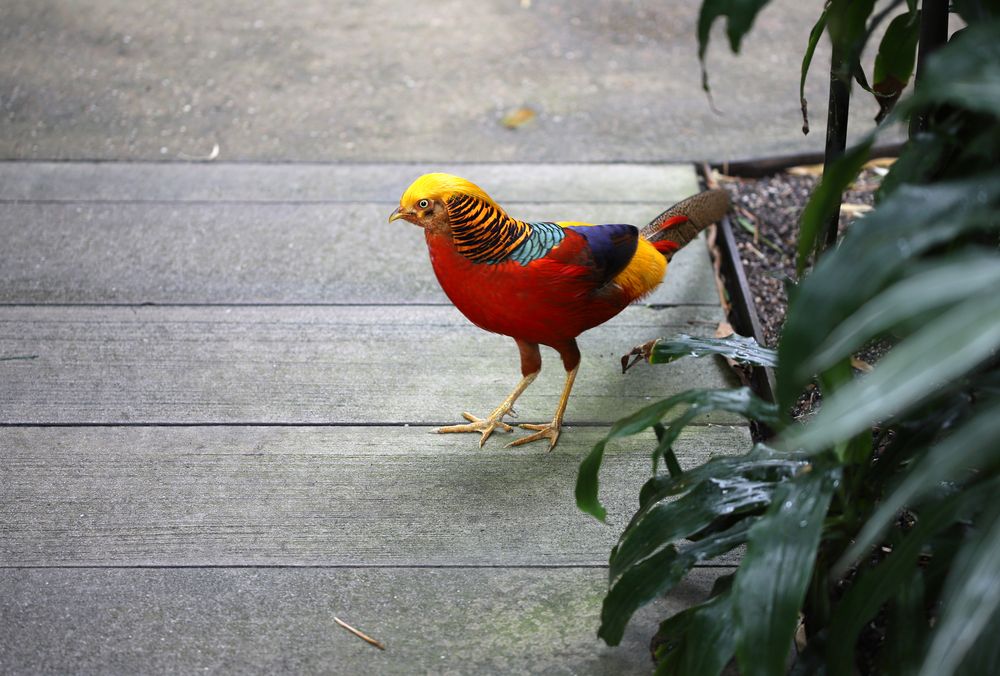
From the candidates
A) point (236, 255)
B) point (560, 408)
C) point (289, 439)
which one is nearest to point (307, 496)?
point (289, 439)

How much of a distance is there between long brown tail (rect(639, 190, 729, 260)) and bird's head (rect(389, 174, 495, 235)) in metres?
0.81

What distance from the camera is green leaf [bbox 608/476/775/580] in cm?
200

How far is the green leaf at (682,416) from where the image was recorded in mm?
1904

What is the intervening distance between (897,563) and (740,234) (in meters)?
2.66

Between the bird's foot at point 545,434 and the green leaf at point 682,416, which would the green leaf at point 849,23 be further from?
the bird's foot at point 545,434

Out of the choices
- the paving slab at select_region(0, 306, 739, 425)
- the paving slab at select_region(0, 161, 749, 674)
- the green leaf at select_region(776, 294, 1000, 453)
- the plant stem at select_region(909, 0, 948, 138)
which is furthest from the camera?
the paving slab at select_region(0, 306, 739, 425)

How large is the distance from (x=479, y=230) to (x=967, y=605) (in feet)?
5.77

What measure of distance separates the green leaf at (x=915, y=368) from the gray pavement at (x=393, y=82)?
3557mm

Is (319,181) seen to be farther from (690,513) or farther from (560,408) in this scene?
(690,513)

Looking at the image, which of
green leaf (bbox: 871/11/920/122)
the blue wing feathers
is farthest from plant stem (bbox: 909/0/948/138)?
the blue wing feathers

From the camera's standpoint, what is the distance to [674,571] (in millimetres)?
1986

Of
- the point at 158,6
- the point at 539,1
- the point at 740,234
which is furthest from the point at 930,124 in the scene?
the point at 158,6

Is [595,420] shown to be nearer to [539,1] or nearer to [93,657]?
[93,657]

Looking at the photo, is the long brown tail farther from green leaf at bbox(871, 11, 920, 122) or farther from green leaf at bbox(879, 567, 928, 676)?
green leaf at bbox(879, 567, 928, 676)
